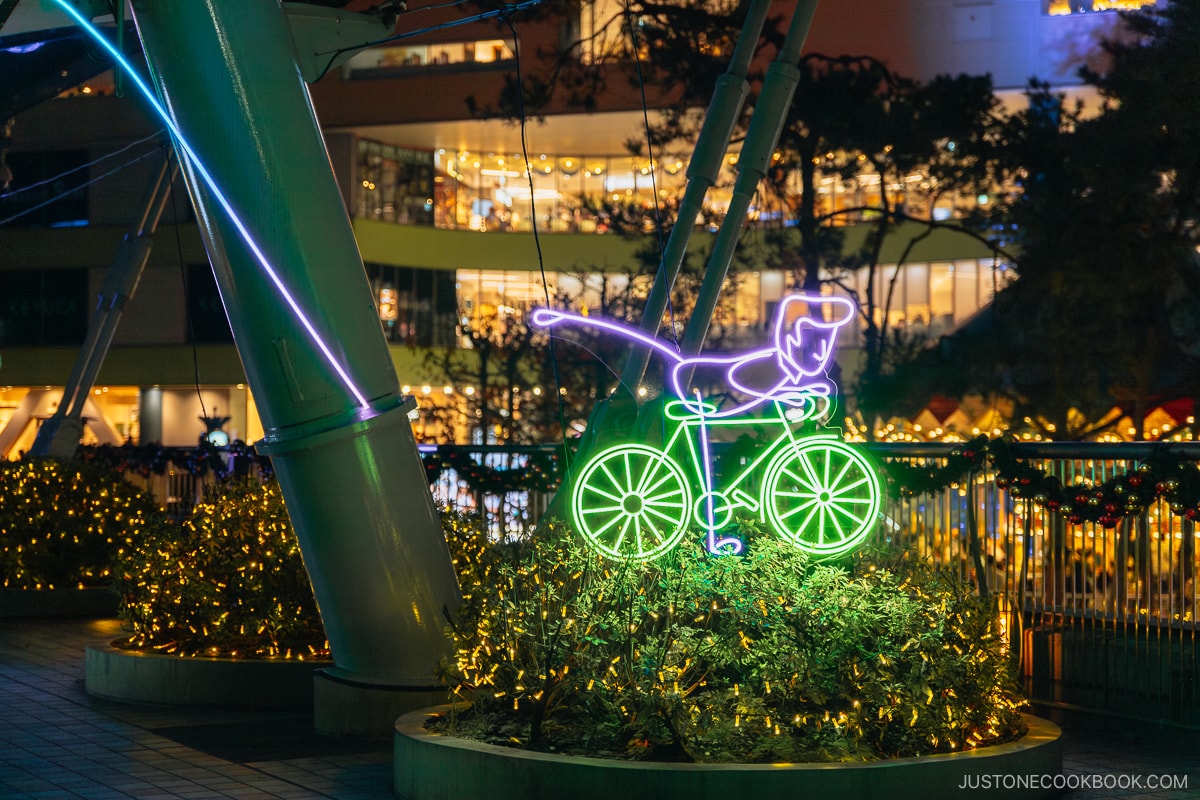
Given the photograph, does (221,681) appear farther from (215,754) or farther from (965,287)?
(965,287)

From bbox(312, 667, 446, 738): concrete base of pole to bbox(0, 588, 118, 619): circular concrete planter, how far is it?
28.6 ft

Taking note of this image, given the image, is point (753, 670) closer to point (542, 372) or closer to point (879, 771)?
point (879, 771)

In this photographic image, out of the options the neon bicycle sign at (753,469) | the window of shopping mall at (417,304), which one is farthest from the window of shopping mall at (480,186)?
the neon bicycle sign at (753,469)

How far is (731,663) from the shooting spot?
27.2 ft

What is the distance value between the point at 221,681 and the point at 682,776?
5.26m

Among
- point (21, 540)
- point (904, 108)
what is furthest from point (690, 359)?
point (904, 108)

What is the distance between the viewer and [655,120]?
32.0 metres

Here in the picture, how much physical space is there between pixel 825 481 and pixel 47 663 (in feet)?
26.5

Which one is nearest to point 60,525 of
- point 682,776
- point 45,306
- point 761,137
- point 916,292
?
point 761,137

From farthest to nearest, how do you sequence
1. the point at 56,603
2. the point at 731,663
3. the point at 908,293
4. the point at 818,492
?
the point at 908,293 < the point at 56,603 < the point at 818,492 < the point at 731,663

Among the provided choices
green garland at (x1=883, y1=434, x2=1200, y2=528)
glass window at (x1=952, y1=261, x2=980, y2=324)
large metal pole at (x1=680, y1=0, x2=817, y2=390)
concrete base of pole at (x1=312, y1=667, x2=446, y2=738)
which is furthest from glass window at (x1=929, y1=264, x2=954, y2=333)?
concrete base of pole at (x1=312, y1=667, x2=446, y2=738)

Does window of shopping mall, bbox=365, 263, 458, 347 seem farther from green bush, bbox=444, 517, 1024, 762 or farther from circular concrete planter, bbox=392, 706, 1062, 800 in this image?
circular concrete planter, bbox=392, 706, 1062, 800

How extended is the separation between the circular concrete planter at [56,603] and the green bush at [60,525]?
262 mm

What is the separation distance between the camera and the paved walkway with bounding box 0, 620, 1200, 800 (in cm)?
886
